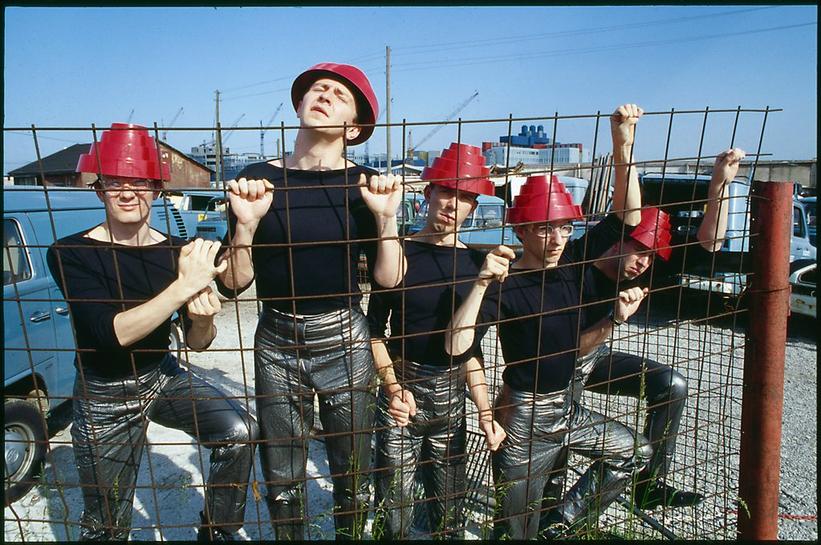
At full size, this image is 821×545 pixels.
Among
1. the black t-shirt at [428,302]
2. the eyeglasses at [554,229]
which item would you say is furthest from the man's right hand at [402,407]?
the eyeglasses at [554,229]

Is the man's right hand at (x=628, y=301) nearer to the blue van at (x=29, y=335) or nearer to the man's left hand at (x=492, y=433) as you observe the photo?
the man's left hand at (x=492, y=433)

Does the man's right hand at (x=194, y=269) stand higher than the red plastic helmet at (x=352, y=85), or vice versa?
the red plastic helmet at (x=352, y=85)

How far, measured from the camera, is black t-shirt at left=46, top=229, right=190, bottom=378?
1.97m

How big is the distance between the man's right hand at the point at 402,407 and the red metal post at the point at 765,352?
139 centimetres

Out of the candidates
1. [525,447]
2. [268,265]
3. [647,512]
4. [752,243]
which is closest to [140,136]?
[268,265]

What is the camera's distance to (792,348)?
6852mm

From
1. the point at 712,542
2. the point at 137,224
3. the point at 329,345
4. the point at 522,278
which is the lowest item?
the point at 712,542

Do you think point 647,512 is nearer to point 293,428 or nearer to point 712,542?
point 712,542

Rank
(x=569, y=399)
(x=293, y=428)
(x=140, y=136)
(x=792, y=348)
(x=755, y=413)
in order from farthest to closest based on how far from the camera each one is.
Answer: (x=792, y=348)
(x=569, y=399)
(x=755, y=413)
(x=293, y=428)
(x=140, y=136)

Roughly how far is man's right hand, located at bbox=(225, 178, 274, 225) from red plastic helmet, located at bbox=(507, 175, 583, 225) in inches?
41.4

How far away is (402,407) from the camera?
225cm

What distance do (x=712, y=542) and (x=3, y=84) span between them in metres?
3.11

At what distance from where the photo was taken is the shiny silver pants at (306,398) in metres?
2.13

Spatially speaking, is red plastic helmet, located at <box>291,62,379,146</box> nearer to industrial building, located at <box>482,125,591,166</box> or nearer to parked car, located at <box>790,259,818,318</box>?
industrial building, located at <box>482,125,591,166</box>
